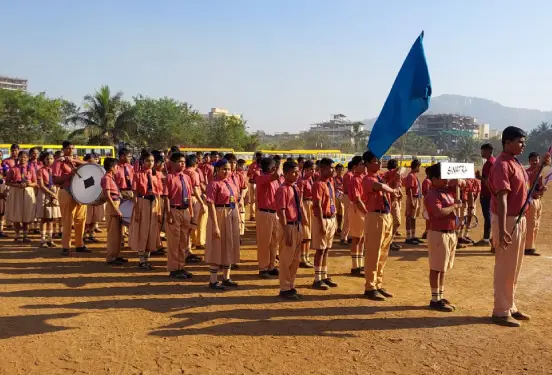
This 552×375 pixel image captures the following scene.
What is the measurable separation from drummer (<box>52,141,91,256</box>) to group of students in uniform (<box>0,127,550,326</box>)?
2cm

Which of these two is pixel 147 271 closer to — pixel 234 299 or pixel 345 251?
pixel 234 299

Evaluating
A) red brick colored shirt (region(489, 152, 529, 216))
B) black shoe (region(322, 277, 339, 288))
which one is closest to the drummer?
black shoe (region(322, 277, 339, 288))

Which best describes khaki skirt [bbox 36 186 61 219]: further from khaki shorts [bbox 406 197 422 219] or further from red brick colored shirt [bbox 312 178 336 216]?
khaki shorts [bbox 406 197 422 219]

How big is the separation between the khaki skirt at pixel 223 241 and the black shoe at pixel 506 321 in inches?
152

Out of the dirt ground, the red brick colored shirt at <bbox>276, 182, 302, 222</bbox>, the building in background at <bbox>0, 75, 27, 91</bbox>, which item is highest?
the building in background at <bbox>0, 75, 27, 91</bbox>

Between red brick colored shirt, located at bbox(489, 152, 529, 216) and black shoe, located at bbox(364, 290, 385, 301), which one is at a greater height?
red brick colored shirt, located at bbox(489, 152, 529, 216)

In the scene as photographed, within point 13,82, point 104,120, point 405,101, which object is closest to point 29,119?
point 104,120

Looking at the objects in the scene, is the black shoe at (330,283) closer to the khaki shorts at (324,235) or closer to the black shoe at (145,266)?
the khaki shorts at (324,235)

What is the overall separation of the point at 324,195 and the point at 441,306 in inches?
94.4

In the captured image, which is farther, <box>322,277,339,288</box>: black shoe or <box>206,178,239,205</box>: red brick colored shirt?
<box>322,277,339,288</box>: black shoe

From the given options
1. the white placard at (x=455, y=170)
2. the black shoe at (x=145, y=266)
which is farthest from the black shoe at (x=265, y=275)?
the white placard at (x=455, y=170)

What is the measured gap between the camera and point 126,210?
9359 mm

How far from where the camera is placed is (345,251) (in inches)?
436

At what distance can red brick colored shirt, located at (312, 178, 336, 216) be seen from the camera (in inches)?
300
